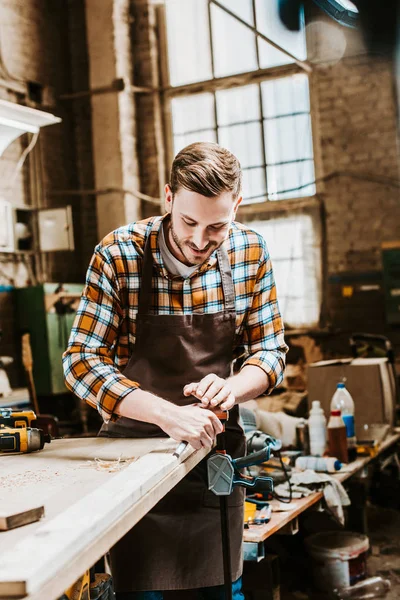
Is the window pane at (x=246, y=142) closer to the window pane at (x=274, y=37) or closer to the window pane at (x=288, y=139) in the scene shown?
the window pane at (x=288, y=139)

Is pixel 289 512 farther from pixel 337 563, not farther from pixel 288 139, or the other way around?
pixel 288 139

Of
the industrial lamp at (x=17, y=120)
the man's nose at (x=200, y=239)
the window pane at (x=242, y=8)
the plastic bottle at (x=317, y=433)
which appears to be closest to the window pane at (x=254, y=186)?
the window pane at (x=242, y=8)

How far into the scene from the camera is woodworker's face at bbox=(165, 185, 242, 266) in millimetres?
1792

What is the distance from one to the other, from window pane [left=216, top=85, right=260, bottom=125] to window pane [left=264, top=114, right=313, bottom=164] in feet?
0.73

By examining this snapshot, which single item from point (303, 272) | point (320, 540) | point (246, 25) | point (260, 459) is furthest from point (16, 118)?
point (246, 25)

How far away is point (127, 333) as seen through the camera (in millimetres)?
1975

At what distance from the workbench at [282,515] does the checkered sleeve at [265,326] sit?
98 cm

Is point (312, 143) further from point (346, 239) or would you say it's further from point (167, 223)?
point (167, 223)

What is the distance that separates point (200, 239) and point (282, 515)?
5.46 ft

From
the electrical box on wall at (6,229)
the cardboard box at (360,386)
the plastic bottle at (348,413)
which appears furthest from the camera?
the electrical box on wall at (6,229)

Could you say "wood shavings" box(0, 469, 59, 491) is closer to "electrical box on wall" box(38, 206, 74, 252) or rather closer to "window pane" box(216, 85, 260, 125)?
"electrical box on wall" box(38, 206, 74, 252)

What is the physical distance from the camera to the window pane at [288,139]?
7020 millimetres

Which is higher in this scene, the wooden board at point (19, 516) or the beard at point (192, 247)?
the beard at point (192, 247)

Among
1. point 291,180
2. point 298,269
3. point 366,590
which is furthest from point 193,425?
point 291,180
